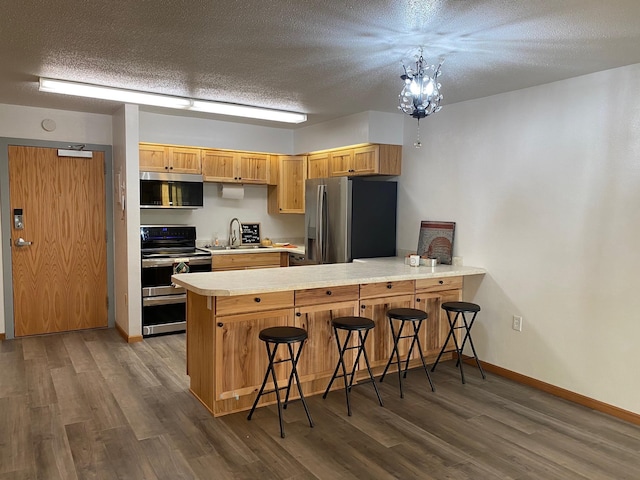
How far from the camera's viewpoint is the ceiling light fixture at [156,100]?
3.81 metres

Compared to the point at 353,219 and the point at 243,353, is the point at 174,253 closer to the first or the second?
the point at 353,219

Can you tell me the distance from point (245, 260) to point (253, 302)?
2.51 metres

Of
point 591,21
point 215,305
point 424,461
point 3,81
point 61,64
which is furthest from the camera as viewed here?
point 3,81

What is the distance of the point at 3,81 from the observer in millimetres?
3883

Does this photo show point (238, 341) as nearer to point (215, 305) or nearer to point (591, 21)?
point (215, 305)

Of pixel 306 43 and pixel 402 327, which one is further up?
pixel 306 43

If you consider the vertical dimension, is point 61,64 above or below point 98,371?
above

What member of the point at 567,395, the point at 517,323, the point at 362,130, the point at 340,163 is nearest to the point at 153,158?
the point at 340,163

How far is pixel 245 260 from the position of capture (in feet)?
18.9

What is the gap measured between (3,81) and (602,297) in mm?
4860

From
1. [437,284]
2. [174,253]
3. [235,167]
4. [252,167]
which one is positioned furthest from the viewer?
[252,167]

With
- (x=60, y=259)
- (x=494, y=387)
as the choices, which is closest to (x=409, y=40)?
(x=494, y=387)

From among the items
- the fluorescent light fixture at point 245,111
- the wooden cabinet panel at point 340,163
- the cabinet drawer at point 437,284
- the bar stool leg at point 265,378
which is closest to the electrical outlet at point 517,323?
the cabinet drawer at point 437,284

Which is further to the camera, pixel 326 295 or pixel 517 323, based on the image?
pixel 517 323
